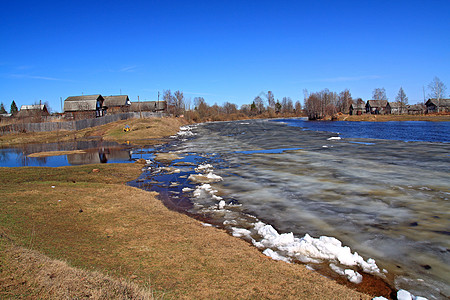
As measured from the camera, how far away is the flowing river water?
22.6 ft

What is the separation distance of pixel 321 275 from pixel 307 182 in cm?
908

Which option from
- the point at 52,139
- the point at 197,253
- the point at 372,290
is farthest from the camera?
the point at 52,139

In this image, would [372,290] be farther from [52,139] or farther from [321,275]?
[52,139]

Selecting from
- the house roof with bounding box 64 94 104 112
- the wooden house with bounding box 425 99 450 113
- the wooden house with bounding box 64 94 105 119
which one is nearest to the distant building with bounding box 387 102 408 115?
the wooden house with bounding box 425 99 450 113

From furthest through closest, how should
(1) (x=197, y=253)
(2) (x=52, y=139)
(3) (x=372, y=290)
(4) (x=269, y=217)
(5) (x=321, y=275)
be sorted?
(2) (x=52, y=139) → (4) (x=269, y=217) → (1) (x=197, y=253) → (5) (x=321, y=275) → (3) (x=372, y=290)

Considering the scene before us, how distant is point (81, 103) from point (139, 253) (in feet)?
253

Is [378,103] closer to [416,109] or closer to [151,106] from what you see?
[416,109]

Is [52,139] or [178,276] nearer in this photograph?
[178,276]

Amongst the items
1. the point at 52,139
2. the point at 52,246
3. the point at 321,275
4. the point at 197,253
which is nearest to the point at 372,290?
the point at 321,275

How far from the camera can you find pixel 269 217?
10055mm

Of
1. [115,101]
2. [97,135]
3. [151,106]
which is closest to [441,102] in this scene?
[151,106]

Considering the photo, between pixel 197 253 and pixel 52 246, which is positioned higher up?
pixel 52 246

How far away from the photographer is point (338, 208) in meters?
10.8

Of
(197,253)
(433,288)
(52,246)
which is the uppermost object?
(52,246)
